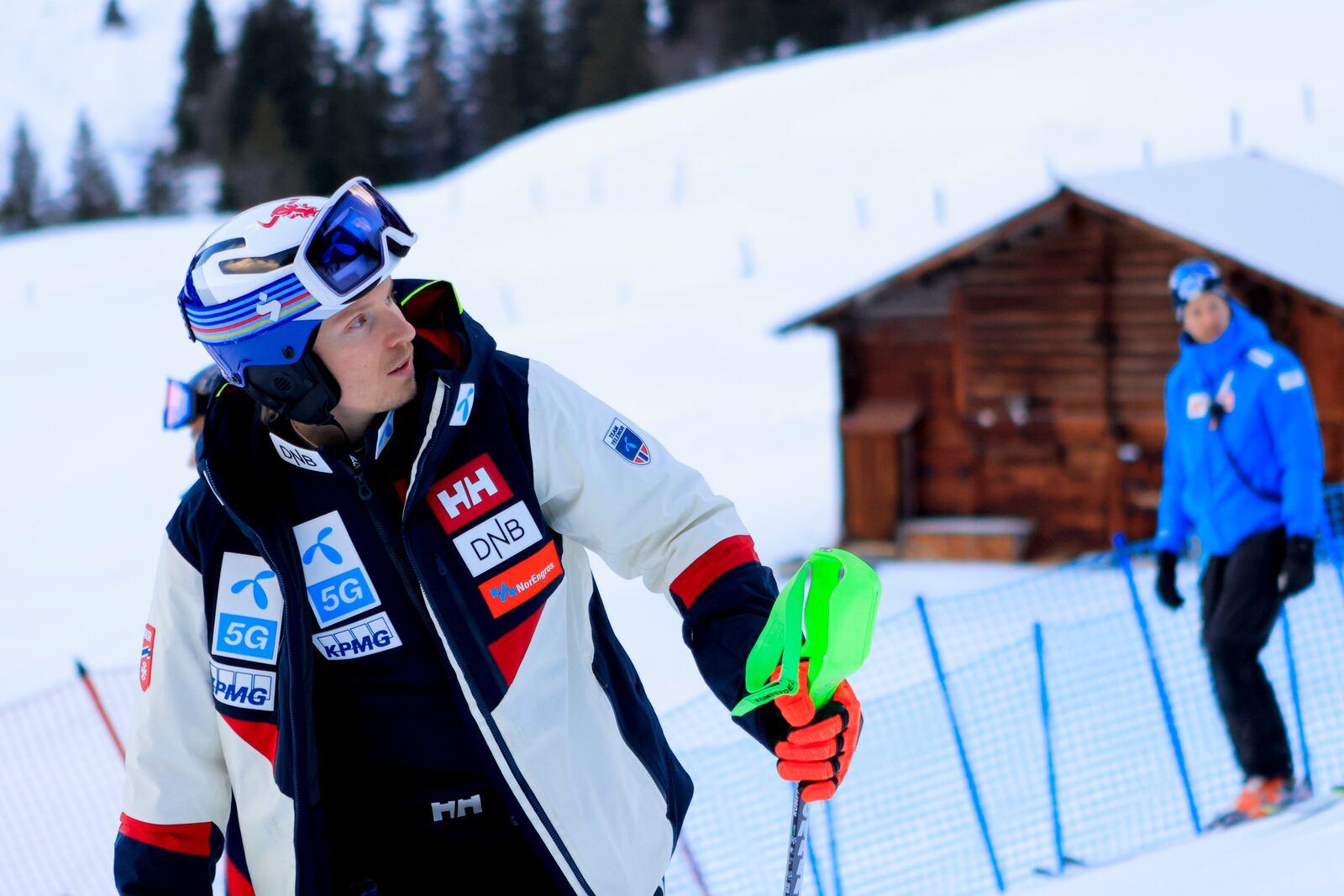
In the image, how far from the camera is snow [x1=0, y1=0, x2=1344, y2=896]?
1509cm

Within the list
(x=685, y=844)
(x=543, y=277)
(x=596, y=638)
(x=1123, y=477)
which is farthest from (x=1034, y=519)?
(x=543, y=277)

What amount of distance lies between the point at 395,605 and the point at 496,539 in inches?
8.5

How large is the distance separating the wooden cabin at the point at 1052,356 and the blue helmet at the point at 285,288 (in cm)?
1095

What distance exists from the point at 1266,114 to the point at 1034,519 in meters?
19.0

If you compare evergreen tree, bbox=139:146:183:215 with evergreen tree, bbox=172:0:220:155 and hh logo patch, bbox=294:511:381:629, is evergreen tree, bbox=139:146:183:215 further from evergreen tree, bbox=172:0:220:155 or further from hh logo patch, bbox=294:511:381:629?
hh logo patch, bbox=294:511:381:629

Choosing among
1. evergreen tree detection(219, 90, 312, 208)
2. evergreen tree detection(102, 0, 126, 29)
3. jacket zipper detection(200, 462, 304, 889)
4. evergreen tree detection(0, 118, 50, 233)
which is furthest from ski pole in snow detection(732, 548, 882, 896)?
evergreen tree detection(102, 0, 126, 29)

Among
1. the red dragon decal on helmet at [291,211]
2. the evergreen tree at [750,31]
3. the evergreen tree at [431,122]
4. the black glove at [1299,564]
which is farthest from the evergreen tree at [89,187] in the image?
the red dragon decal on helmet at [291,211]

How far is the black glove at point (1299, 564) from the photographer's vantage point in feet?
17.8

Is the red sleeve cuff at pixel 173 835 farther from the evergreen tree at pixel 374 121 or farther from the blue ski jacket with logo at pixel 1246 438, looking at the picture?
the evergreen tree at pixel 374 121

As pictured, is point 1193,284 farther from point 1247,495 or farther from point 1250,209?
point 1250,209

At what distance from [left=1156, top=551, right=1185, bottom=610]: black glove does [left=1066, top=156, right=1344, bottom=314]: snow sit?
19.6ft

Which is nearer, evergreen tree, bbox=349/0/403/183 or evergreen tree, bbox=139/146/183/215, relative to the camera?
evergreen tree, bbox=349/0/403/183

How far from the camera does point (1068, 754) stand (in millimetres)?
7398

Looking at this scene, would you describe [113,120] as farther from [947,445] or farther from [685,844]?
[685,844]
